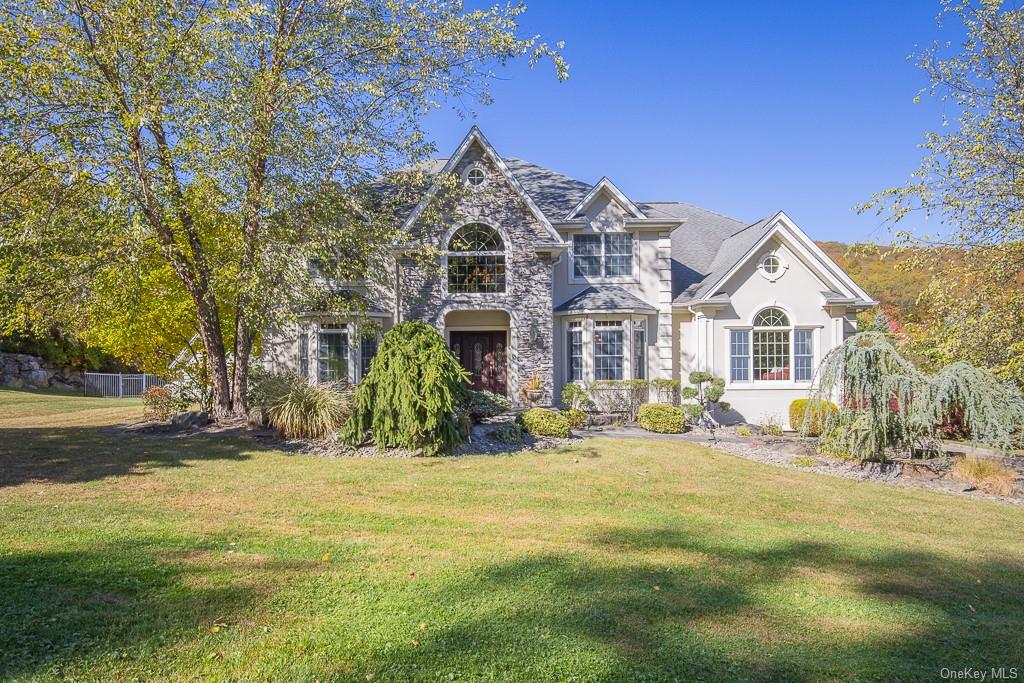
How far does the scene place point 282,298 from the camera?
13.0 meters

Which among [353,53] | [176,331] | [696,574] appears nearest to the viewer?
[696,574]

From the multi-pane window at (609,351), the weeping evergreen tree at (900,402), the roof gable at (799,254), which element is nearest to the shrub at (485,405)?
the multi-pane window at (609,351)

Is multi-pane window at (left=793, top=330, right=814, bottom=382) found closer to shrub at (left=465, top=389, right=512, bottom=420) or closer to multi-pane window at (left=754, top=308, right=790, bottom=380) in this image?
multi-pane window at (left=754, top=308, right=790, bottom=380)

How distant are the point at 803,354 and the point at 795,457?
6.85 m

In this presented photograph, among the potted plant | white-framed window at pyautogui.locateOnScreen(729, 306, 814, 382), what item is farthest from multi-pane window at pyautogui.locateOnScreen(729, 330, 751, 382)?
the potted plant

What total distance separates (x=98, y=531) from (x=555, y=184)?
18.3 metres

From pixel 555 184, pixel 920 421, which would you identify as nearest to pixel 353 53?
pixel 555 184

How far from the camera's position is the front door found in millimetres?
20219

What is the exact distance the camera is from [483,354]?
20.3 m

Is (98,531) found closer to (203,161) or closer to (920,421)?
(203,161)

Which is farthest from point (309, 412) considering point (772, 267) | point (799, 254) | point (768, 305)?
point (799, 254)

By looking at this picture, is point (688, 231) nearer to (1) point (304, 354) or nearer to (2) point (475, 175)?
(2) point (475, 175)

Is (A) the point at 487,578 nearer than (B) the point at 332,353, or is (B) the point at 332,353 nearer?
(A) the point at 487,578

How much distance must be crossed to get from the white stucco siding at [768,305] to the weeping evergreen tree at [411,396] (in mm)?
9668
